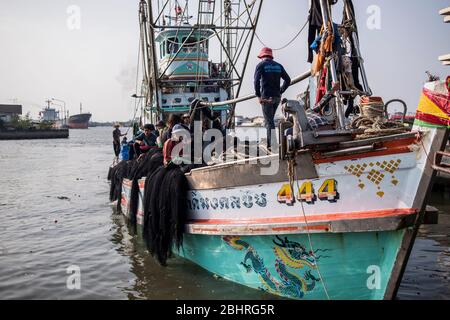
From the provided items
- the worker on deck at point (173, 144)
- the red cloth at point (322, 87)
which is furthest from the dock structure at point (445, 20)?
the worker on deck at point (173, 144)

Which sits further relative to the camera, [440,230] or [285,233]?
[440,230]

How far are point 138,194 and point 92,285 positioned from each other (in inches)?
89.5

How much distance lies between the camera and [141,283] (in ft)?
23.2

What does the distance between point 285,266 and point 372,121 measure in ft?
6.44

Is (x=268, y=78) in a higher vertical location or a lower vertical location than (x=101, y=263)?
higher

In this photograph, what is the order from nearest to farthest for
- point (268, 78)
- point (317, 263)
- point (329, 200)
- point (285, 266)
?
point (329, 200)
point (317, 263)
point (285, 266)
point (268, 78)

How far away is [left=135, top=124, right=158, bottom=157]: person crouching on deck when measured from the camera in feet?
35.0

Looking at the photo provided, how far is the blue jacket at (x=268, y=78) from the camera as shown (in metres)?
6.55

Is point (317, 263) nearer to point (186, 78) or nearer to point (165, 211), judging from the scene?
point (165, 211)

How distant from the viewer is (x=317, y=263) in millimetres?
5109

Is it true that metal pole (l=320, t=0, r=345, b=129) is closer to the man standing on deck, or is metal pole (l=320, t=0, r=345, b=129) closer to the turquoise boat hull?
the man standing on deck

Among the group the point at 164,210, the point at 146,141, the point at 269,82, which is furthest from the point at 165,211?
the point at 146,141
